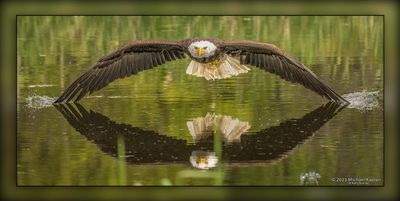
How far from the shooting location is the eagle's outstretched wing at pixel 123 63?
8453mm

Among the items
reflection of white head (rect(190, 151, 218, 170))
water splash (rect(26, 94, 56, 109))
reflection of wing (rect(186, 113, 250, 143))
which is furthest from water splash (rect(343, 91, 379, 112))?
water splash (rect(26, 94, 56, 109))

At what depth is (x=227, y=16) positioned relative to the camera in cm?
832

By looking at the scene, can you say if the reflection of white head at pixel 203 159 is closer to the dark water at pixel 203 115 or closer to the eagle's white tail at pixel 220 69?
the dark water at pixel 203 115

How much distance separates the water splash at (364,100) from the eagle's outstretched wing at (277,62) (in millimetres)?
51

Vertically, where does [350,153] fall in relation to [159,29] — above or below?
below

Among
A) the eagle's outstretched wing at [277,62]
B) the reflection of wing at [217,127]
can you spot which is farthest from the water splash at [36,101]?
the eagle's outstretched wing at [277,62]

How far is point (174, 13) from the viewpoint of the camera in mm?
8297

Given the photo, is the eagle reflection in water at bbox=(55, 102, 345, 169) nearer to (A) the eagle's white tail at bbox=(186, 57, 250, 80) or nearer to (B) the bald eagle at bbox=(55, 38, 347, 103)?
(B) the bald eagle at bbox=(55, 38, 347, 103)

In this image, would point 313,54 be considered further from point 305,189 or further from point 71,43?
point 71,43

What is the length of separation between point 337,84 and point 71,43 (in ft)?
4.92

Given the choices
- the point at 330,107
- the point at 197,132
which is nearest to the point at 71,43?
the point at 197,132

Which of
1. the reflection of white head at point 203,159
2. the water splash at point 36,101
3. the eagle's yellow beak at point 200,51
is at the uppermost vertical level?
the eagle's yellow beak at point 200,51

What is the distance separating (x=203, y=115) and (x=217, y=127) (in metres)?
0.10

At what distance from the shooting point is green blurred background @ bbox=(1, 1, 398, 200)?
8289 mm
